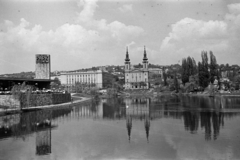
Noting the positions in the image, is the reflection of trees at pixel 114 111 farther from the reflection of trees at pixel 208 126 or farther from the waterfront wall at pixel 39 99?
the reflection of trees at pixel 208 126

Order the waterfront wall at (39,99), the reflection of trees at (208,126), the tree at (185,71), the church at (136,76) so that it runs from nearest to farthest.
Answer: the reflection of trees at (208,126)
the waterfront wall at (39,99)
the tree at (185,71)
the church at (136,76)

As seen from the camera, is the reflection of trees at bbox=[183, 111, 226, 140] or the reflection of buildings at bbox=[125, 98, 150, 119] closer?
the reflection of trees at bbox=[183, 111, 226, 140]

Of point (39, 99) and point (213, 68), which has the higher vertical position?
point (213, 68)

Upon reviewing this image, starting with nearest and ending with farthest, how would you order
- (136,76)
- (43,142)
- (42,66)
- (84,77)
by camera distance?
(43,142) → (42,66) → (136,76) → (84,77)

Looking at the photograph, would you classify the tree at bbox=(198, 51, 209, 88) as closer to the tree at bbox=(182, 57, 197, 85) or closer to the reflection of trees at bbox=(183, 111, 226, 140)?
the tree at bbox=(182, 57, 197, 85)

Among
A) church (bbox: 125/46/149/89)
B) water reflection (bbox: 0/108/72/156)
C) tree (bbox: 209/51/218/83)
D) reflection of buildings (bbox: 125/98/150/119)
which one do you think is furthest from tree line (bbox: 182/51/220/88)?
water reflection (bbox: 0/108/72/156)

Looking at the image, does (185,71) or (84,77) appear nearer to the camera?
(185,71)

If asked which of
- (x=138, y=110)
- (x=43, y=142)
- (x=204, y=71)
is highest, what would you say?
(x=204, y=71)

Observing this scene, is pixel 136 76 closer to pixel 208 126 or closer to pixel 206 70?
pixel 206 70

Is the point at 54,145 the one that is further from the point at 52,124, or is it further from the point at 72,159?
the point at 52,124

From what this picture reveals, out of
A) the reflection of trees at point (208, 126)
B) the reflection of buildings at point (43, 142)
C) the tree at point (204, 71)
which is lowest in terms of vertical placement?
the reflection of buildings at point (43, 142)

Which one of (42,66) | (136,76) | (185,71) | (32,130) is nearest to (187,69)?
(185,71)

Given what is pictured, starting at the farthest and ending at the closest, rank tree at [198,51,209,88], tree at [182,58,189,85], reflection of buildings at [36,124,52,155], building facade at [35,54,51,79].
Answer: tree at [182,58,189,85] → tree at [198,51,209,88] → building facade at [35,54,51,79] → reflection of buildings at [36,124,52,155]

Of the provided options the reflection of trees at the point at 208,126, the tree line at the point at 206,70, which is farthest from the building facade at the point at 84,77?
the reflection of trees at the point at 208,126
